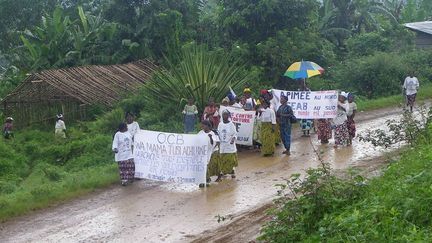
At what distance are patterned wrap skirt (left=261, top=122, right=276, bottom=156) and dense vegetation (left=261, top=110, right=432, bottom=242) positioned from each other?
560cm

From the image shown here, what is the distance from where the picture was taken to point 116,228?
32.6 ft

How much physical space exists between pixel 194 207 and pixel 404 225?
15.8 ft

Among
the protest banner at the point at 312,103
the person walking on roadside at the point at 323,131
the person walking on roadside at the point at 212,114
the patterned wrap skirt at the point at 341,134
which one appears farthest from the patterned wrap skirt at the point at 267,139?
the protest banner at the point at 312,103

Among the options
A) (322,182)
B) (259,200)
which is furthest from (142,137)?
(322,182)

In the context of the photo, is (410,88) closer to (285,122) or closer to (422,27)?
(285,122)

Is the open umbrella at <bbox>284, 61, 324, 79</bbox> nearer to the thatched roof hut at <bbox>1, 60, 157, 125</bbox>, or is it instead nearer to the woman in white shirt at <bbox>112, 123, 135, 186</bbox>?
the woman in white shirt at <bbox>112, 123, 135, 186</bbox>

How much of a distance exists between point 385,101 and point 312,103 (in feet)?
24.5

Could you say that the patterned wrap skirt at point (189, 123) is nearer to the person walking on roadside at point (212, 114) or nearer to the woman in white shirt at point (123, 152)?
the person walking on roadside at point (212, 114)

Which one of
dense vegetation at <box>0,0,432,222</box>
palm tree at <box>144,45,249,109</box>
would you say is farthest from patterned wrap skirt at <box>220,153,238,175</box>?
dense vegetation at <box>0,0,432,222</box>

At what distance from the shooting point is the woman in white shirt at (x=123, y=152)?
41.2 feet

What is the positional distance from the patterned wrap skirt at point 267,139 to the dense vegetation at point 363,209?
5.60 m

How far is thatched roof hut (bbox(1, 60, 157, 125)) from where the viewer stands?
22672 millimetres

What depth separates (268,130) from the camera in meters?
14.9

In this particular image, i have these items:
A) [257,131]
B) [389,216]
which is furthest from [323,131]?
[389,216]
